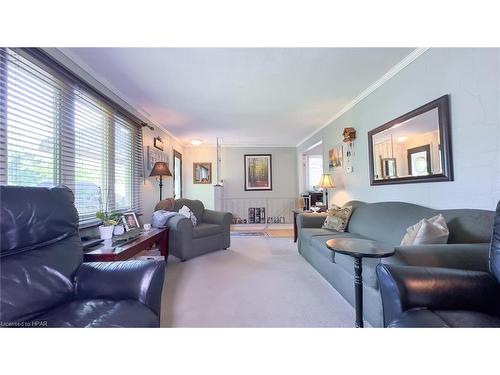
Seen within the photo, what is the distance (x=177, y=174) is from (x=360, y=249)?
16.1ft

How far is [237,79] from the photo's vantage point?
8.39 feet

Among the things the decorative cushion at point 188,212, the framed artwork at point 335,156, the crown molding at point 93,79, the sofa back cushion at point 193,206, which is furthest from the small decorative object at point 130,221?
the framed artwork at point 335,156

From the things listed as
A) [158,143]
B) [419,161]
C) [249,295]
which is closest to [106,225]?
[249,295]

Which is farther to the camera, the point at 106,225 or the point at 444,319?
the point at 106,225

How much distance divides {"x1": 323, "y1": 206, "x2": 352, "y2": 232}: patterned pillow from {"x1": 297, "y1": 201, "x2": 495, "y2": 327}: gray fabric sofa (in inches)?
2.5

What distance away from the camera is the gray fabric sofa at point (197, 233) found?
3176 millimetres

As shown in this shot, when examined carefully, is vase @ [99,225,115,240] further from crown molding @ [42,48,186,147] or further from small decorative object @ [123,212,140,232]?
crown molding @ [42,48,186,147]

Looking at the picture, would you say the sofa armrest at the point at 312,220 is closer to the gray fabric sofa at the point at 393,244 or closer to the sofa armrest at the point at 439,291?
the gray fabric sofa at the point at 393,244

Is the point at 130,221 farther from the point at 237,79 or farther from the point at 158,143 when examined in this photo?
the point at 237,79

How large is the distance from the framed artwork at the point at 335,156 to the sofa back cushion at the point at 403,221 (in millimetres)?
927
